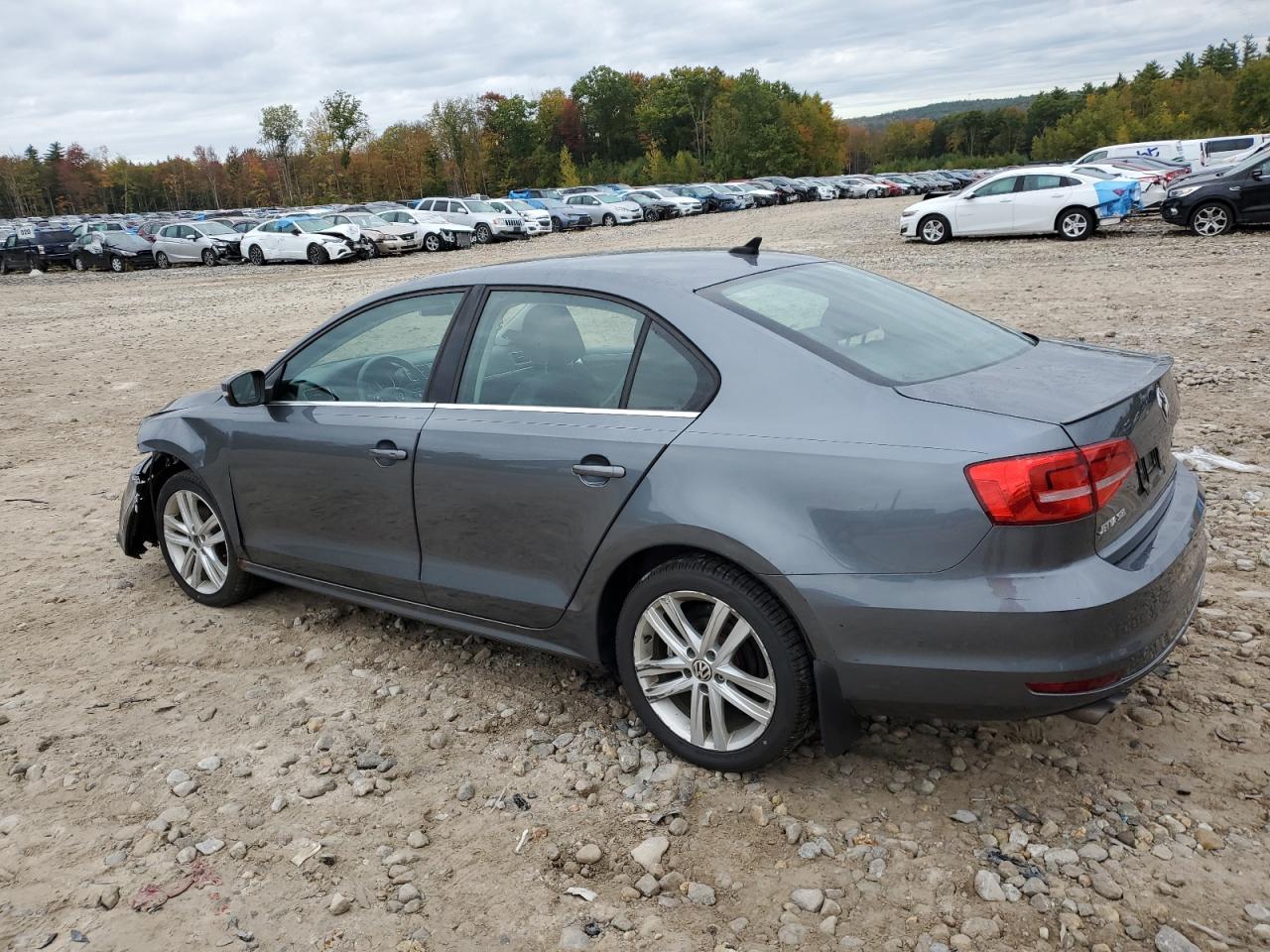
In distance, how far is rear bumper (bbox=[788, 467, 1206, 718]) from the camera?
2652 millimetres

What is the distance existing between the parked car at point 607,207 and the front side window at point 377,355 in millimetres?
38042

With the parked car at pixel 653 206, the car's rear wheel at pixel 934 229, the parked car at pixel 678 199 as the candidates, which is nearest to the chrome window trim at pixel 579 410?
the car's rear wheel at pixel 934 229

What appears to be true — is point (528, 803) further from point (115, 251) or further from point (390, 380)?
point (115, 251)

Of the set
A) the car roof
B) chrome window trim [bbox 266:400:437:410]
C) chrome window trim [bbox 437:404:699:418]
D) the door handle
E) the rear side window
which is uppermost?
the car roof

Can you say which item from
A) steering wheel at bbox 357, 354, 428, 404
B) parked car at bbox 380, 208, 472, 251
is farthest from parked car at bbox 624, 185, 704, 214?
steering wheel at bbox 357, 354, 428, 404

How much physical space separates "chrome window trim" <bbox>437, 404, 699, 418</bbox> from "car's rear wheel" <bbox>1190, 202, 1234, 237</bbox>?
1928 centimetres

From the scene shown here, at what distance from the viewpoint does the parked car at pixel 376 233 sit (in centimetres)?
3005

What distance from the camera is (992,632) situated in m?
2.67

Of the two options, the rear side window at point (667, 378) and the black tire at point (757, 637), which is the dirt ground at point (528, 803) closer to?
the black tire at point (757, 637)

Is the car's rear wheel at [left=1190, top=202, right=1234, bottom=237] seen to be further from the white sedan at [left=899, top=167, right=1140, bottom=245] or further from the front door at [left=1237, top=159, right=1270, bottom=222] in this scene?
the white sedan at [left=899, top=167, right=1140, bottom=245]

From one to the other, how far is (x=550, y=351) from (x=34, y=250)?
38.2 m

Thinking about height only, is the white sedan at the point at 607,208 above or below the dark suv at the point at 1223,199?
above

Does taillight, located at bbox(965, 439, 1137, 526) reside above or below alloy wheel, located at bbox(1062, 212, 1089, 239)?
above

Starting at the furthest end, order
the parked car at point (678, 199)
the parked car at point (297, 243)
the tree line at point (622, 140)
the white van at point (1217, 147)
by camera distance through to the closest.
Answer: the tree line at point (622, 140) → the parked car at point (678, 199) → the white van at point (1217, 147) → the parked car at point (297, 243)
